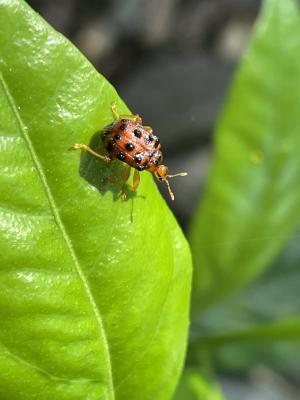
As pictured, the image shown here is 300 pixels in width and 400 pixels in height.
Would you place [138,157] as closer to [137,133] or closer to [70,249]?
[137,133]

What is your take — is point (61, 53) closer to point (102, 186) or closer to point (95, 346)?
point (102, 186)

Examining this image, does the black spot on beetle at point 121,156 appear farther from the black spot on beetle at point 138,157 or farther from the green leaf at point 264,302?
the green leaf at point 264,302

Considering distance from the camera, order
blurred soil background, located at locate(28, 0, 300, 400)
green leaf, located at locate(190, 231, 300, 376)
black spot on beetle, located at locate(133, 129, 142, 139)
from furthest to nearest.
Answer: blurred soil background, located at locate(28, 0, 300, 400) → green leaf, located at locate(190, 231, 300, 376) → black spot on beetle, located at locate(133, 129, 142, 139)

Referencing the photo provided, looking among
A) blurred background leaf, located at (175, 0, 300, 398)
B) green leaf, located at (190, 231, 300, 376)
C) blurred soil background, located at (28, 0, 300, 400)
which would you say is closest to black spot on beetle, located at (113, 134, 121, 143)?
blurred background leaf, located at (175, 0, 300, 398)

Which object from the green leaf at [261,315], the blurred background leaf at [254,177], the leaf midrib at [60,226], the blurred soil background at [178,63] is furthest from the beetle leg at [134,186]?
the blurred soil background at [178,63]

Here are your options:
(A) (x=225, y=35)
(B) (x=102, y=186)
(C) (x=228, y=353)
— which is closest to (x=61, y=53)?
(B) (x=102, y=186)

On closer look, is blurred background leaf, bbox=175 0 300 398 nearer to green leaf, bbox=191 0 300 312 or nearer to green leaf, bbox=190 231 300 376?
green leaf, bbox=191 0 300 312
